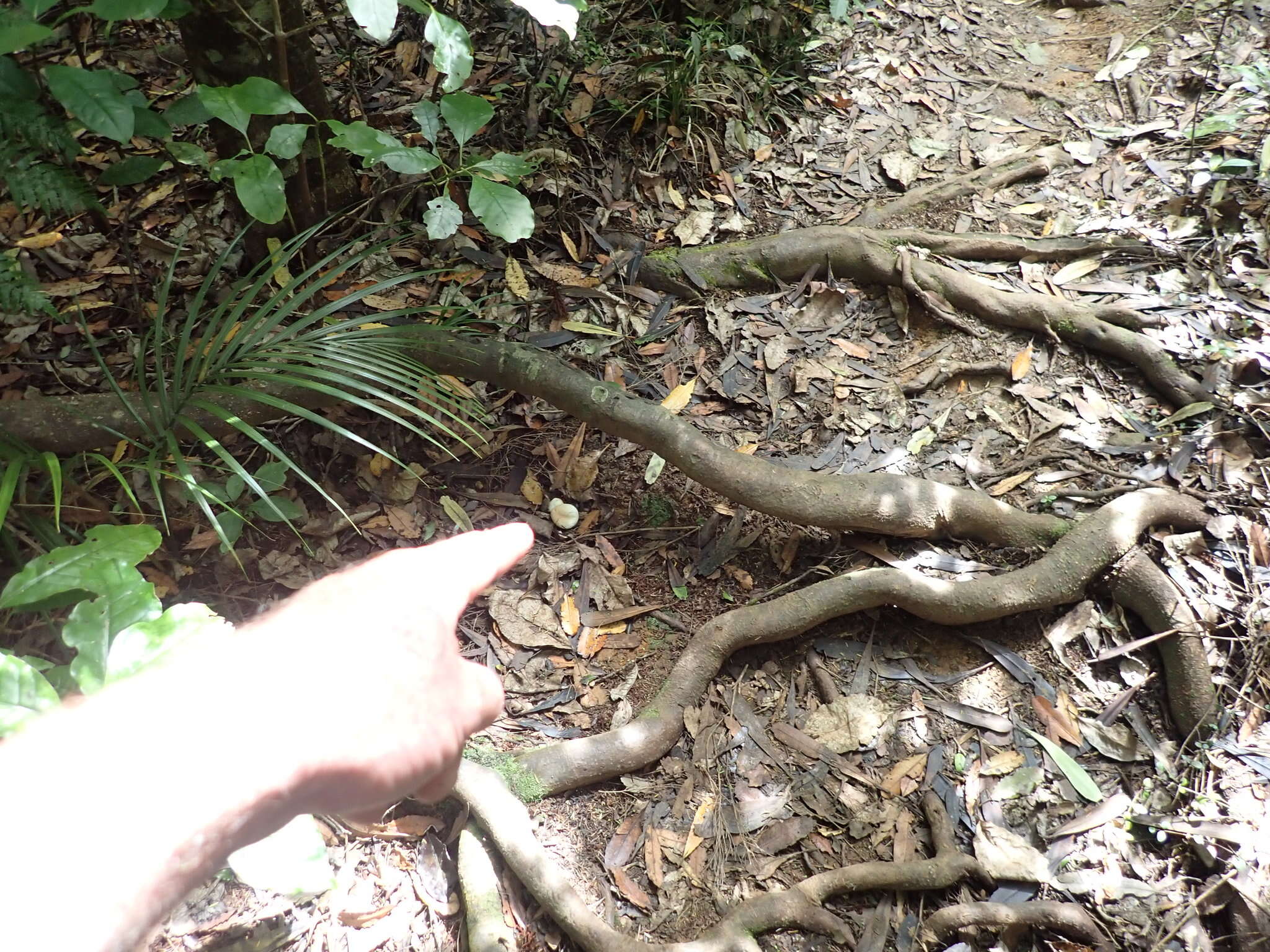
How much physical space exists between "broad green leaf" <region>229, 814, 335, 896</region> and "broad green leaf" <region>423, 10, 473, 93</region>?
5.89 feet

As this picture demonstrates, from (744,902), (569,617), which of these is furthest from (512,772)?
(744,902)

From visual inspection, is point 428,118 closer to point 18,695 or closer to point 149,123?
point 149,123

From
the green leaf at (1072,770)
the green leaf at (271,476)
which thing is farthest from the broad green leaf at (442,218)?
the green leaf at (1072,770)

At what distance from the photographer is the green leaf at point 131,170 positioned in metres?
2.39

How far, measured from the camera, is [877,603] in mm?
2508

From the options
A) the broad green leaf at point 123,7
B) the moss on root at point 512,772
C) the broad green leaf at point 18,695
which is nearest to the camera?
the broad green leaf at point 18,695

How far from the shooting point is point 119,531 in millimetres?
1719

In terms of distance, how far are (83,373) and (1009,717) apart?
3.47 m

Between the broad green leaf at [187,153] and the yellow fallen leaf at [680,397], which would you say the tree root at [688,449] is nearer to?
the yellow fallen leaf at [680,397]

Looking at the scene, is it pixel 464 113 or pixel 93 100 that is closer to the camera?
pixel 93 100

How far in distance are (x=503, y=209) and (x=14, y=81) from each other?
4.36 feet

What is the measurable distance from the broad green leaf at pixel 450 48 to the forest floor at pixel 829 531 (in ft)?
3.90

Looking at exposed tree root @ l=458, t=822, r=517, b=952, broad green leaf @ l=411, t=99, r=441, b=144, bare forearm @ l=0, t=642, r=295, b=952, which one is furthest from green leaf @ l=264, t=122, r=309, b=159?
exposed tree root @ l=458, t=822, r=517, b=952

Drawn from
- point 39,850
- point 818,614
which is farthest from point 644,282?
point 39,850
